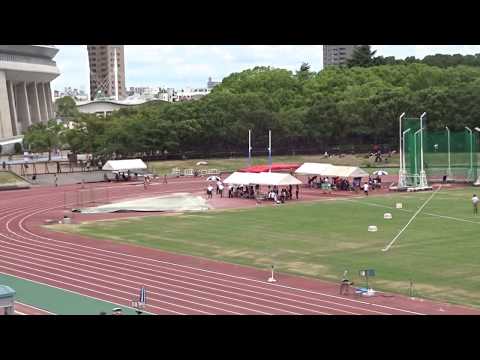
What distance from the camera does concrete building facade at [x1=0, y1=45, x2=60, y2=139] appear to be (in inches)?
3607

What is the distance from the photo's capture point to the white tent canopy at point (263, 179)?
43.4 m

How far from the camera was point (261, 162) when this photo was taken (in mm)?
70625

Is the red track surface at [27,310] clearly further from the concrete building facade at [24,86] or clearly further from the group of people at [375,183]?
the concrete building facade at [24,86]

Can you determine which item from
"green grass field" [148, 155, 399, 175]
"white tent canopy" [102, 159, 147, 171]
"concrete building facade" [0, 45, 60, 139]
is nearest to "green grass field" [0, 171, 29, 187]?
"white tent canopy" [102, 159, 147, 171]

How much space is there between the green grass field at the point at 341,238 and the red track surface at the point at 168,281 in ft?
3.89

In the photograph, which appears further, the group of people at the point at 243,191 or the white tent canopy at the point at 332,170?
the white tent canopy at the point at 332,170

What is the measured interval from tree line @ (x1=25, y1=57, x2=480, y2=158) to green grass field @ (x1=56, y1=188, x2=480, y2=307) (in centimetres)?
3036

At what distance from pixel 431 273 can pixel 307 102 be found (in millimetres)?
61884

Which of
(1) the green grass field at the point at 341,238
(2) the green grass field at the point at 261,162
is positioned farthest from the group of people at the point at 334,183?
(2) the green grass field at the point at 261,162

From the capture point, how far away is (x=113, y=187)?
53719 millimetres
